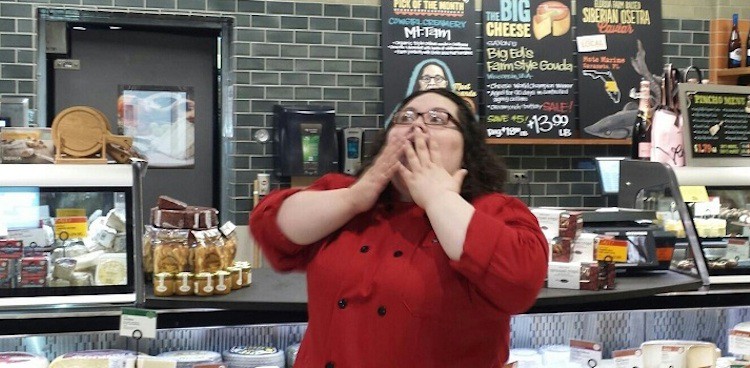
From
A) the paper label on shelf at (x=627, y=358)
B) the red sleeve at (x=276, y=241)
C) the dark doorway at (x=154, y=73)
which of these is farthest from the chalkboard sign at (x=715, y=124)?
the dark doorway at (x=154, y=73)

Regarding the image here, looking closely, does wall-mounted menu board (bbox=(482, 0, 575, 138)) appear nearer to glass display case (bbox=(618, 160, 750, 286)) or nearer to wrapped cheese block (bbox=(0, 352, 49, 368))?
glass display case (bbox=(618, 160, 750, 286))

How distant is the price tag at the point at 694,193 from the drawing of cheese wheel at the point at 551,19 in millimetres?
3411

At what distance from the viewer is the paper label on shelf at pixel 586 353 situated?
271cm

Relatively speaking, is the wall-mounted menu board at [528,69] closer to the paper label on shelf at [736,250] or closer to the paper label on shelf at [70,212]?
the paper label on shelf at [736,250]

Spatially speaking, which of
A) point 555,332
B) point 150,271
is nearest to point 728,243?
point 555,332

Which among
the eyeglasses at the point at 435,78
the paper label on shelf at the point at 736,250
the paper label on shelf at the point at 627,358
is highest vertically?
the eyeglasses at the point at 435,78

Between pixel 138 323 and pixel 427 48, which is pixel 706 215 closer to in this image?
pixel 138 323

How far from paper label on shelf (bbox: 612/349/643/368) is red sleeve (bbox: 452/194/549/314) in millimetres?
1127

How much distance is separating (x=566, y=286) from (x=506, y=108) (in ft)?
12.0

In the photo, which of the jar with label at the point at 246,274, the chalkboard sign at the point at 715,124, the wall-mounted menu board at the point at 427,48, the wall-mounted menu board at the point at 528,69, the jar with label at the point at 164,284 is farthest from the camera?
the wall-mounted menu board at the point at 528,69

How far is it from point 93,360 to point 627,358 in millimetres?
1664

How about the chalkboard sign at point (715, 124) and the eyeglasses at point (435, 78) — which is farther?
the eyeglasses at point (435, 78)

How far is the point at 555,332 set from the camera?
2896mm

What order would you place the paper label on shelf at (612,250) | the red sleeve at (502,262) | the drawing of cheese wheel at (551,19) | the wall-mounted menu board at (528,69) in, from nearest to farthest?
the red sleeve at (502,262), the paper label on shelf at (612,250), the wall-mounted menu board at (528,69), the drawing of cheese wheel at (551,19)
